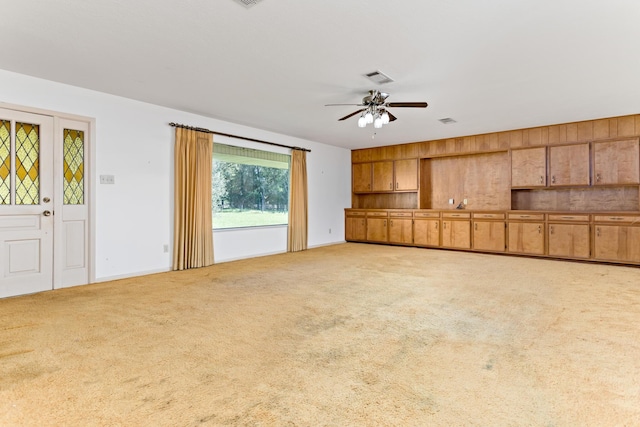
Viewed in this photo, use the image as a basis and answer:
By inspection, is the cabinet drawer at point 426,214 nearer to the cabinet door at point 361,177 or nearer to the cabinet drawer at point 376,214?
the cabinet drawer at point 376,214

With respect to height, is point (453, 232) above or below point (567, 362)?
above

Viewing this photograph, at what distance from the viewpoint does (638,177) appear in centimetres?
589

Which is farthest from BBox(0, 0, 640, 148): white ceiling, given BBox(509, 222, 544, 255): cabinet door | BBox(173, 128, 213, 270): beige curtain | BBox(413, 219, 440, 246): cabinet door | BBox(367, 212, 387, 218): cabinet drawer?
BBox(367, 212, 387, 218): cabinet drawer

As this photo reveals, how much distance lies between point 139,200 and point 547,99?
6263mm

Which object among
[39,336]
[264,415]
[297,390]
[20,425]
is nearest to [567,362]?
[297,390]

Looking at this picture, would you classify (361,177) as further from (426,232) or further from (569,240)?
(569,240)

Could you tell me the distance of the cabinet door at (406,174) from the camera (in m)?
8.52

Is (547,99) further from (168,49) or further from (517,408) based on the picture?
(168,49)

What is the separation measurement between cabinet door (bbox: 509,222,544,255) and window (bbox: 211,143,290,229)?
4.81 m

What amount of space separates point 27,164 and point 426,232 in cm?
742

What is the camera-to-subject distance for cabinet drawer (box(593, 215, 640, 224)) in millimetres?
5707

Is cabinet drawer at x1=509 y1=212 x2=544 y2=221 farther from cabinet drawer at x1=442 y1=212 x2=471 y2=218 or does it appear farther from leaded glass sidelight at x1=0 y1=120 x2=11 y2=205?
leaded glass sidelight at x1=0 y1=120 x2=11 y2=205

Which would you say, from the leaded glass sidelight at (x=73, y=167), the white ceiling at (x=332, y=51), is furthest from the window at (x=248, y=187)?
the leaded glass sidelight at (x=73, y=167)

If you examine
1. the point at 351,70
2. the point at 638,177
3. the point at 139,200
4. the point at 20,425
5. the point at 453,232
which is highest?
the point at 351,70
